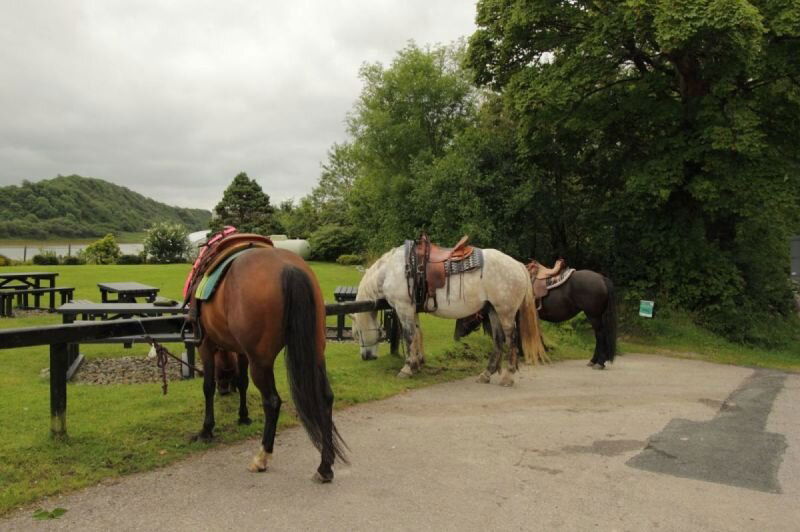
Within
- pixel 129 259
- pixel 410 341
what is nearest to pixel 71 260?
pixel 129 259

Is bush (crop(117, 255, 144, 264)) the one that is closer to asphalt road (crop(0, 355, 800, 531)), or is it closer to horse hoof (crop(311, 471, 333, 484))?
asphalt road (crop(0, 355, 800, 531))

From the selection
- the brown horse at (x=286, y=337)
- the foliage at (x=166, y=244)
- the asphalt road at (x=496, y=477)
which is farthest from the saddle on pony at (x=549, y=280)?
the foliage at (x=166, y=244)

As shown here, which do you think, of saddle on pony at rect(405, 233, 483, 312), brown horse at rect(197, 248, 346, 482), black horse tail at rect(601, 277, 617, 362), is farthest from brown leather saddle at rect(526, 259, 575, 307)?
brown horse at rect(197, 248, 346, 482)

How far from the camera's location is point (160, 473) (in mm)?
3844

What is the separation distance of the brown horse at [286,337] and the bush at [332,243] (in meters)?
33.3

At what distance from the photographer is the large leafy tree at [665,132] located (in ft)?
38.0

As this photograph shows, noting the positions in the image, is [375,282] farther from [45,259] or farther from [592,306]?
[45,259]

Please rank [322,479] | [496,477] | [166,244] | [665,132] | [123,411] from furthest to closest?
[166,244] < [665,132] < [123,411] < [496,477] < [322,479]

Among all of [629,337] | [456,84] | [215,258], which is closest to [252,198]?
[456,84]

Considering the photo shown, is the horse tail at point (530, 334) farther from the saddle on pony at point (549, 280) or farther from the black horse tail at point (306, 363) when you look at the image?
the black horse tail at point (306, 363)

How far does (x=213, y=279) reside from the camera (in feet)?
14.1

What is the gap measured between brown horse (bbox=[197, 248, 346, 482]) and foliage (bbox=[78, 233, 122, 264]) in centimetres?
3276

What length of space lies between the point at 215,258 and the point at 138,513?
80.1 inches

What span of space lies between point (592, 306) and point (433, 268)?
10.6 feet
